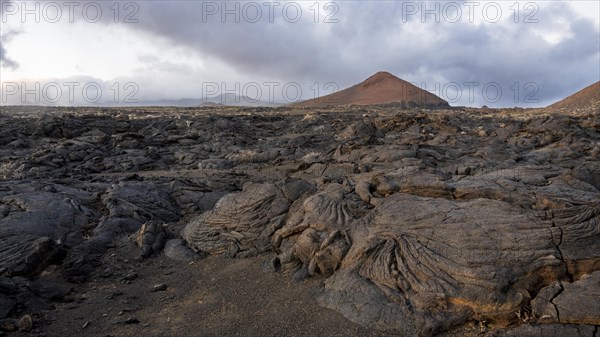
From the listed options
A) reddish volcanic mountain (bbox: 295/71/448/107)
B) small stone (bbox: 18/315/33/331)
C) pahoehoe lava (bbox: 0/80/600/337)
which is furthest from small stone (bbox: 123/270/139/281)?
reddish volcanic mountain (bbox: 295/71/448/107)

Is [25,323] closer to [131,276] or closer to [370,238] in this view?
[131,276]

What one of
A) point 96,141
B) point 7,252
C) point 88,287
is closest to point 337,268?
point 88,287

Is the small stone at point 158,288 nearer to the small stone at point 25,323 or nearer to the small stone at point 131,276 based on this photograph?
the small stone at point 131,276

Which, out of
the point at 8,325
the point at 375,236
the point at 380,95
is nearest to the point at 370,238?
the point at 375,236

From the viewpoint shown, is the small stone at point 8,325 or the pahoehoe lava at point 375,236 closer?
the pahoehoe lava at point 375,236

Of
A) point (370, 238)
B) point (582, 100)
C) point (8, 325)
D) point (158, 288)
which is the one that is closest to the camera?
point (8, 325)

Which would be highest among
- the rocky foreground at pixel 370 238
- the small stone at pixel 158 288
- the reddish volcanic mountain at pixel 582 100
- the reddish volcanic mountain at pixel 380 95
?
the reddish volcanic mountain at pixel 380 95

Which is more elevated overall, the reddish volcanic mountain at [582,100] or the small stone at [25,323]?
the reddish volcanic mountain at [582,100]

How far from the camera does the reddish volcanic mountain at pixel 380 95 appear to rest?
279ft

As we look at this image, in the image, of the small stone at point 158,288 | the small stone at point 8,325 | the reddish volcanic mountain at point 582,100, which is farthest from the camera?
the reddish volcanic mountain at point 582,100

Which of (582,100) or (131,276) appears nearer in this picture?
(131,276)

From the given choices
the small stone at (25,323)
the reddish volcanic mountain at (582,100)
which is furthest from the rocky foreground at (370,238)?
the reddish volcanic mountain at (582,100)

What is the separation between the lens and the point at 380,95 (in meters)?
88.4

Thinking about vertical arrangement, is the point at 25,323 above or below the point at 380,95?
below
